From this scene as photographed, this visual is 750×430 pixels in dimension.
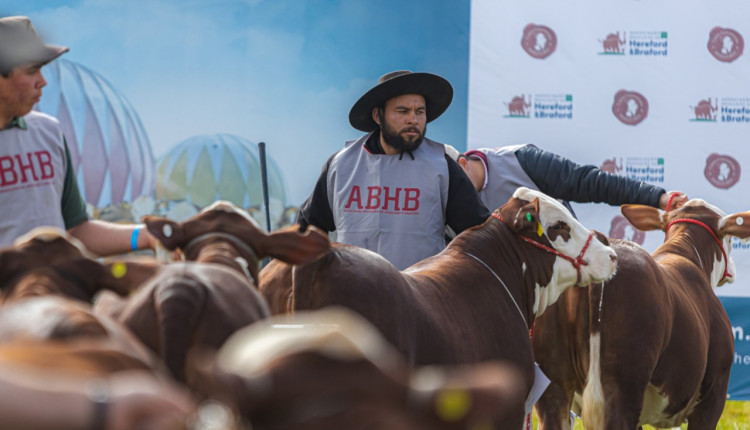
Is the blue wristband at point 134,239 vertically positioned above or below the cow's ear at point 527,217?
above

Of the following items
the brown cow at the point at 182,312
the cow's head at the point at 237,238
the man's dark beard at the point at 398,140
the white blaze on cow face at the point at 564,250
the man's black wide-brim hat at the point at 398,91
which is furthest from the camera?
the man's black wide-brim hat at the point at 398,91

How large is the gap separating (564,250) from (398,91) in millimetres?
1064

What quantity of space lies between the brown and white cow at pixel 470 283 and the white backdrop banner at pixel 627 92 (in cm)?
360

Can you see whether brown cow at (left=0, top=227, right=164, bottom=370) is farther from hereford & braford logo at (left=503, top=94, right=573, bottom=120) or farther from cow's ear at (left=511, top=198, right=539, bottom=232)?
hereford & braford logo at (left=503, top=94, right=573, bottom=120)

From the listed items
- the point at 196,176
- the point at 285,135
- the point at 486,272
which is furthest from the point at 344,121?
the point at 486,272

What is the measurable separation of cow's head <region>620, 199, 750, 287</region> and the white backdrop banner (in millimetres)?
1890

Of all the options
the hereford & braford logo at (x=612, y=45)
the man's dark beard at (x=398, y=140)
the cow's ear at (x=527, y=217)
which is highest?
the hereford & braford logo at (x=612, y=45)

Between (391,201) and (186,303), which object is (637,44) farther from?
(186,303)

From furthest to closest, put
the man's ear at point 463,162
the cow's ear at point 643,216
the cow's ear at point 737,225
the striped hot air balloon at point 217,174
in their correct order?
the striped hot air balloon at point 217,174 < the cow's ear at point 643,216 < the cow's ear at point 737,225 < the man's ear at point 463,162

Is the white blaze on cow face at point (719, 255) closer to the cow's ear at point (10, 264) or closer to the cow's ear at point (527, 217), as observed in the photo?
the cow's ear at point (527, 217)

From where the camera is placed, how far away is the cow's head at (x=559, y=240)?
4.21 metres

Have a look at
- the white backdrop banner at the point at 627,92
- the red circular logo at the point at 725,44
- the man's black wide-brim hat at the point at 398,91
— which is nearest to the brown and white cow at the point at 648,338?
the man's black wide-brim hat at the point at 398,91

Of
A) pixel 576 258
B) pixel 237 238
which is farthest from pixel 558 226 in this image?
pixel 237 238

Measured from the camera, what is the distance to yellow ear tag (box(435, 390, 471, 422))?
0.95 m
